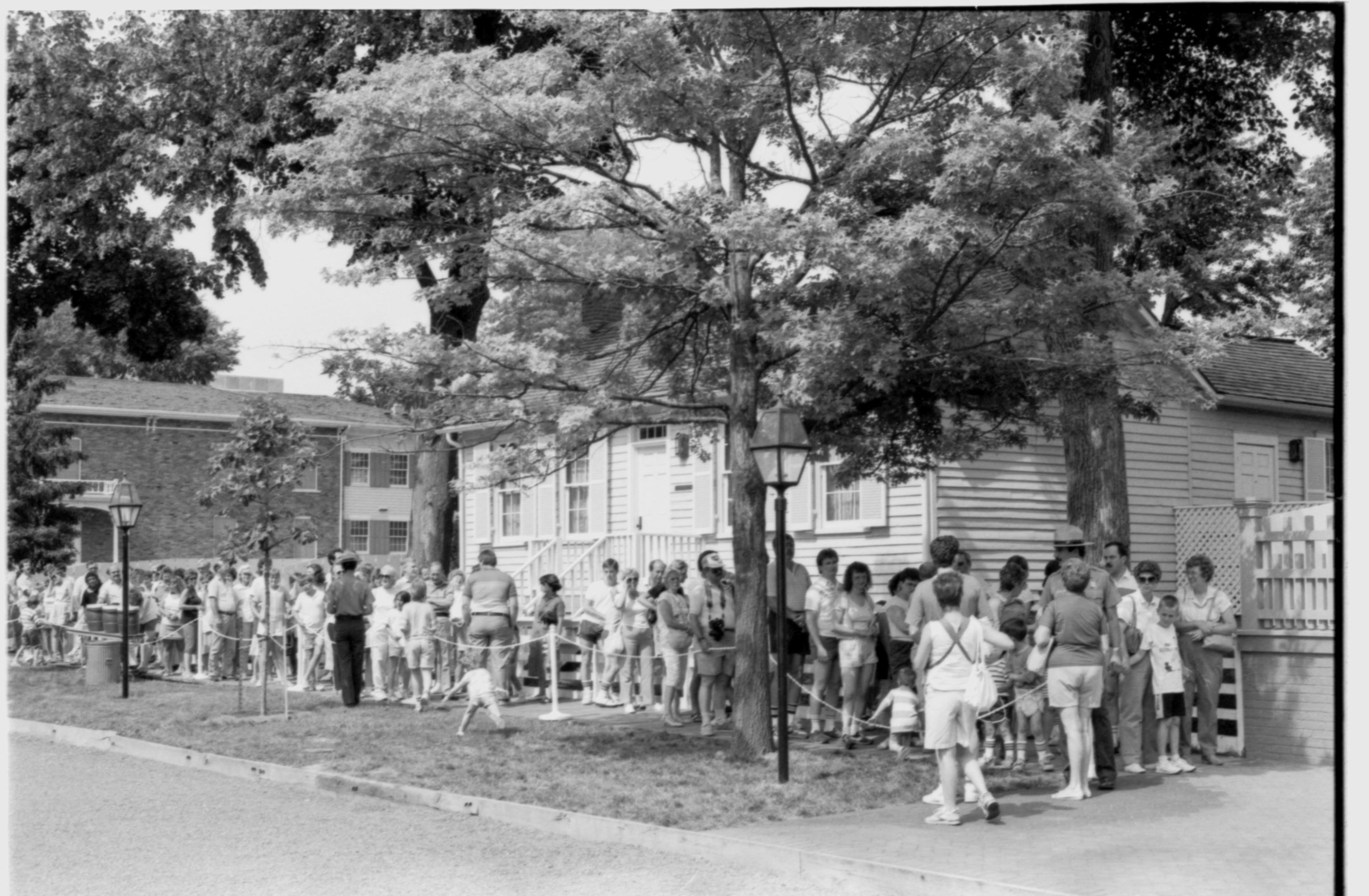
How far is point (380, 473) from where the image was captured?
182ft

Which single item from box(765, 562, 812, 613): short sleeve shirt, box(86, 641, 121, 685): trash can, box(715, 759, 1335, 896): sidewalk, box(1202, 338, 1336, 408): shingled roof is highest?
box(1202, 338, 1336, 408): shingled roof

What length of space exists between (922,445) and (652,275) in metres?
3.29

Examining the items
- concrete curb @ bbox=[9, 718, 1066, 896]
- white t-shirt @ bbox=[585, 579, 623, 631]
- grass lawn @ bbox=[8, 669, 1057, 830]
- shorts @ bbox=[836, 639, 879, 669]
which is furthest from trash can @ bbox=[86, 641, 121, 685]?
shorts @ bbox=[836, 639, 879, 669]

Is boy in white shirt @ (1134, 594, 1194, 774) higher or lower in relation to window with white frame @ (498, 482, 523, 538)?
lower

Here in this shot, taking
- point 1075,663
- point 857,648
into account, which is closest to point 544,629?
point 857,648

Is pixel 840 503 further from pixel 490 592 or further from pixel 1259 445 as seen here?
pixel 1259 445

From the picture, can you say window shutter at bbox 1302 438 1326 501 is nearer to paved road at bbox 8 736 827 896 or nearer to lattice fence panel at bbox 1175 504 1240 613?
lattice fence panel at bbox 1175 504 1240 613

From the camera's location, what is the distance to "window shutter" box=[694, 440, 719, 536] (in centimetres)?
2462

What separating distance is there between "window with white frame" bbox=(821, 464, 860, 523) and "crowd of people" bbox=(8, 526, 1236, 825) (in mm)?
747

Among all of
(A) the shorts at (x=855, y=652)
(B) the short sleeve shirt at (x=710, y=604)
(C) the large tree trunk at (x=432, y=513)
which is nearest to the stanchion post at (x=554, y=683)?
(B) the short sleeve shirt at (x=710, y=604)

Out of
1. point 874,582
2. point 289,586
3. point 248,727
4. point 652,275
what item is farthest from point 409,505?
point 652,275

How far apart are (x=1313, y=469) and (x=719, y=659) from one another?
638 inches

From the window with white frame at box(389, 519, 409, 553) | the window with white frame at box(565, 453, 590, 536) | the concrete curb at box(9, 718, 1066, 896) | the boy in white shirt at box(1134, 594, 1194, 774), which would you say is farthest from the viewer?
the window with white frame at box(389, 519, 409, 553)

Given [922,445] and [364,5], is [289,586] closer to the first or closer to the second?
[922,445]
